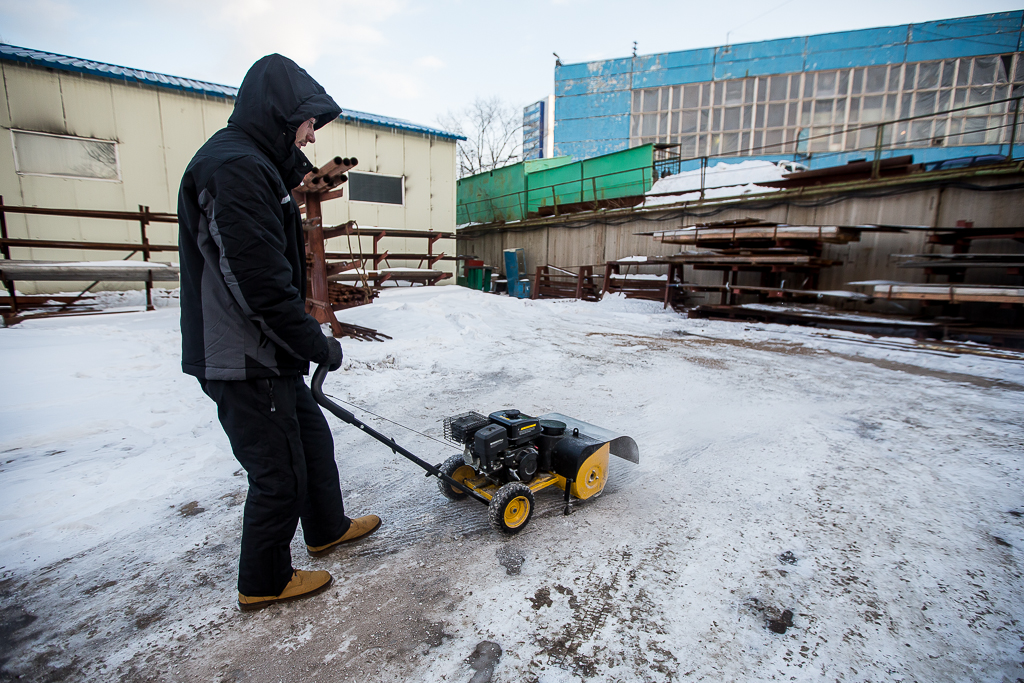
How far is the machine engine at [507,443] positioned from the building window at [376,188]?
41.1 feet

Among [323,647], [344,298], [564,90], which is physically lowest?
Answer: [323,647]

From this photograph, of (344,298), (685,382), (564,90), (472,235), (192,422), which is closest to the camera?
(192,422)

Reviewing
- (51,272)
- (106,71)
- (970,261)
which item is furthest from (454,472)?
(106,71)

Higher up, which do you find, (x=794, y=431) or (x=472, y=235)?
(x=472, y=235)

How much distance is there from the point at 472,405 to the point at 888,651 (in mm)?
3262

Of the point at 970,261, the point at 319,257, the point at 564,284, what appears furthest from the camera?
the point at 564,284

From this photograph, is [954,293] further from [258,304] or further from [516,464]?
[258,304]

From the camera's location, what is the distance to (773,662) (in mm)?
1636

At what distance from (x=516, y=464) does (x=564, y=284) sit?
44.1 ft

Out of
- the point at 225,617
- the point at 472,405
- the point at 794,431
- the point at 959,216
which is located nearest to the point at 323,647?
the point at 225,617

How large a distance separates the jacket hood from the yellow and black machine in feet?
4.14

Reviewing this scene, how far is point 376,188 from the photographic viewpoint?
13.7 m

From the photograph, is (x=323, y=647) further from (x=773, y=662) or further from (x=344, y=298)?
(x=344, y=298)

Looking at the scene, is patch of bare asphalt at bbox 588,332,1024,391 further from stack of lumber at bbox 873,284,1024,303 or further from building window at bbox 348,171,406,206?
building window at bbox 348,171,406,206
